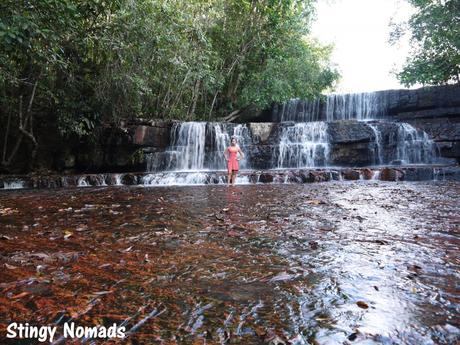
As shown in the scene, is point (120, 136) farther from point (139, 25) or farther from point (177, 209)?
point (177, 209)

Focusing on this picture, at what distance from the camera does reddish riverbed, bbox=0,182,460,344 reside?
5.61 feet

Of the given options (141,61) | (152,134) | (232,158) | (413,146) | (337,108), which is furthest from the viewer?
(337,108)

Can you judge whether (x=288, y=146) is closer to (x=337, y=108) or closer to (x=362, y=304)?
(x=337, y=108)

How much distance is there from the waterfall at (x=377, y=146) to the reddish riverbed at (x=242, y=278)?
12.7 m

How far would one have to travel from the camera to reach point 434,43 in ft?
56.8

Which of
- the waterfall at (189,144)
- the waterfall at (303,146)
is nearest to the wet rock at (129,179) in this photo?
the waterfall at (189,144)

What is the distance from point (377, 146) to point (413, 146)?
1.56 meters

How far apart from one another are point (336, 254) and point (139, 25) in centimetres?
1031

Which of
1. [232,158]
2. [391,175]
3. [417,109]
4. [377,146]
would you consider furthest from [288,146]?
[417,109]

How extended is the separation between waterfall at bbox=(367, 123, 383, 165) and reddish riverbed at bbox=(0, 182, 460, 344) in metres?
12.7

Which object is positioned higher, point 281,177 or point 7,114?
point 7,114

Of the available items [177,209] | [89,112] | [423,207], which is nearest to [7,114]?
[89,112]

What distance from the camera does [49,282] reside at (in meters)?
2.32

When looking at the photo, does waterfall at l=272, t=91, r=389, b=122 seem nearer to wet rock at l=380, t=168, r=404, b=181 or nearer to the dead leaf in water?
wet rock at l=380, t=168, r=404, b=181
